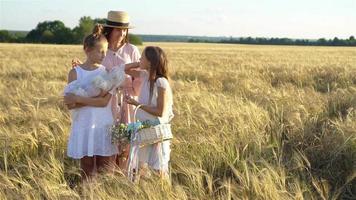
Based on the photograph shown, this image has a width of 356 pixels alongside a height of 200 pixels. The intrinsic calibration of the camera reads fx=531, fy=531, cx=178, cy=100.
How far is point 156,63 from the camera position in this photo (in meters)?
3.53

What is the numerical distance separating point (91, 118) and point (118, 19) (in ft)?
2.44

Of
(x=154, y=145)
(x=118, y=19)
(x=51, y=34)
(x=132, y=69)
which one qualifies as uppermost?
(x=118, y=19)

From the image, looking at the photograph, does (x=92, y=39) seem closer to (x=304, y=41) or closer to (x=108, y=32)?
(x=108, y=32)

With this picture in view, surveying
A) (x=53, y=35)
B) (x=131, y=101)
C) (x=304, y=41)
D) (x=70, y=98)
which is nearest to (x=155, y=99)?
(x=131, y=101)

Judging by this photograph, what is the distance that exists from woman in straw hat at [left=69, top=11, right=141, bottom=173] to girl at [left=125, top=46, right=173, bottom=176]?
0.16m

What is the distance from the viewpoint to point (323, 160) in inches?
158

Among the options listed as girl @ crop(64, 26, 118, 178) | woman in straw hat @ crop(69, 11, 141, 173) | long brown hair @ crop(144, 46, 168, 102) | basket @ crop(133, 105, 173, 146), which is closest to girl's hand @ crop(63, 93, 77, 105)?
girl @ crop(64, 26, 118, 178)

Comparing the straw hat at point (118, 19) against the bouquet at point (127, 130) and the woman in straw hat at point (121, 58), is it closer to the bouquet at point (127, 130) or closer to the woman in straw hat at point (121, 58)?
the woman in straw hat at point (121, 58)

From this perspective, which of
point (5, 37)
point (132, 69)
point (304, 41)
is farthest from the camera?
point (304, 41)

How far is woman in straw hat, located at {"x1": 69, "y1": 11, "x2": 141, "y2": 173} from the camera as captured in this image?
379 centimetres

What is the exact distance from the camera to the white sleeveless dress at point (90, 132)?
357 cm

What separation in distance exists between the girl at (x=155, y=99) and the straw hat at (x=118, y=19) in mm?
353

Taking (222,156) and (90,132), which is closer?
(90,132)

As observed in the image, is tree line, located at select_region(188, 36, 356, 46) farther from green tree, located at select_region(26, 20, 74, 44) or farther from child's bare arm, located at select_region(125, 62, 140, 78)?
child's bare arm, located at select_region(125, 62, 140, 78)
